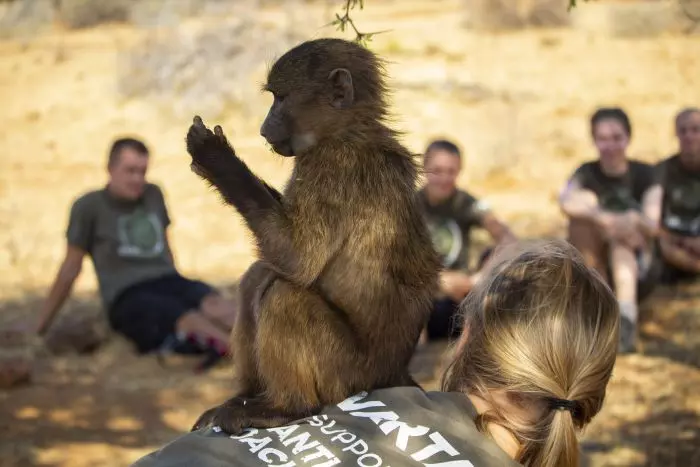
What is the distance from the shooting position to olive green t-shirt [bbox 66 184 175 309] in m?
6.82

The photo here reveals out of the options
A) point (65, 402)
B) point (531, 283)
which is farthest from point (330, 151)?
point (65, 402)

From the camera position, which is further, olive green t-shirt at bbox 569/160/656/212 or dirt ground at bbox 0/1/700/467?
olive green t-shirt at bbox 569/160/656/212

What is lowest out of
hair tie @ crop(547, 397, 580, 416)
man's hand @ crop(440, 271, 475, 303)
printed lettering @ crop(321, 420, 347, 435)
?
man's hand @ crop(440, 271, 475, 303)

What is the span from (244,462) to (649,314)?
18.6ft

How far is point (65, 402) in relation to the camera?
5.80 m

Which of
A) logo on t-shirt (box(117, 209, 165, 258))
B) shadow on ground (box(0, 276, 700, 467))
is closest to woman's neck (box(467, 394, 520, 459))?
shadow on ground (box(0, 276, 700, 467))

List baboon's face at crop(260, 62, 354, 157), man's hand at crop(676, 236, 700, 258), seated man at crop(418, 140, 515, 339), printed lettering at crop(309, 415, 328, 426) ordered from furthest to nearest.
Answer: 1. man's hand at crop(676, 236, 700, 258)
2. seated man at crop(418, 140, 515, 339)
3. baboon's face at crop(260, 62, 354, 157)
4. printed lettering at crop(309, 415, 328, 426)

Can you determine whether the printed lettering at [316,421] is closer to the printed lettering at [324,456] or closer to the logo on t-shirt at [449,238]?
the printed lettering at [324,456]

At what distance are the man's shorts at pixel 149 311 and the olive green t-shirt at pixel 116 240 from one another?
0.27 feet

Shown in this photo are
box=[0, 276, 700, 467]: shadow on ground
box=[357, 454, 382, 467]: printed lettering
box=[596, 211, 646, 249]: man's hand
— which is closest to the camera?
box=[357, 454, 382, 467]: printed lettering

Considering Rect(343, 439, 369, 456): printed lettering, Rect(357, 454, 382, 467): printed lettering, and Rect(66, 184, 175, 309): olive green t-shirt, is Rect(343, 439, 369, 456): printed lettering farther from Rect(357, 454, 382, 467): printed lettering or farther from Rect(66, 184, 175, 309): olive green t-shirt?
Rect(66, 184, 175, 309): olive green t-shirt

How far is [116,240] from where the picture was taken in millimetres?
6863

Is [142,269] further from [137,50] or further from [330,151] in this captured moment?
[137,50]

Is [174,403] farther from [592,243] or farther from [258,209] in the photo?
[258,209]
